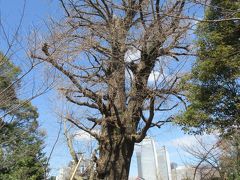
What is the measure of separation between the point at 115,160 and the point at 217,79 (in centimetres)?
312

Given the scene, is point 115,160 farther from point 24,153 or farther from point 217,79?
point 24,153

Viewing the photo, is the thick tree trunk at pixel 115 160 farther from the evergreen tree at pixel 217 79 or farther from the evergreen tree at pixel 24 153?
the evergreen tree at pixel 24 153

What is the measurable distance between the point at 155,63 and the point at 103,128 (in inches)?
82.3

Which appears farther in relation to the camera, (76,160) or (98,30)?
(76,160)

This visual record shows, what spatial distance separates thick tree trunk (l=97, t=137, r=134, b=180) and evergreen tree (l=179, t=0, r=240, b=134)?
5.36ft

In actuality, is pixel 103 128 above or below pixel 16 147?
below

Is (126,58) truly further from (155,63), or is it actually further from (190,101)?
(190,101)

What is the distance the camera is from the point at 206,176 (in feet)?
77.4

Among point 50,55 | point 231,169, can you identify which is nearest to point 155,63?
point 50,55

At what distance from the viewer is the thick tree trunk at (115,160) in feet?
32.3

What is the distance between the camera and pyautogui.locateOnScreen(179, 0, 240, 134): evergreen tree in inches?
335

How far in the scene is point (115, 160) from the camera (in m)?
9.94

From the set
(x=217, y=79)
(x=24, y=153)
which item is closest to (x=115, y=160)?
(x=217, y=79)

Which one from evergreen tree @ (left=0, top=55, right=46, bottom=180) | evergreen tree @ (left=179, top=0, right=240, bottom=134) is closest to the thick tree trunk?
evergreen tree @ (left=179, top=0, right=240, bottom=134)
